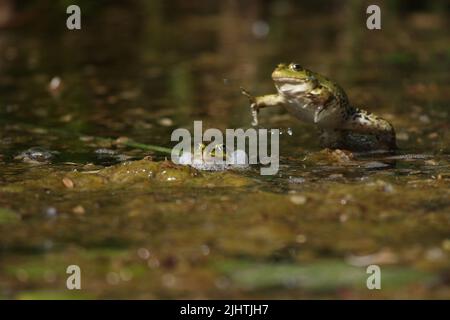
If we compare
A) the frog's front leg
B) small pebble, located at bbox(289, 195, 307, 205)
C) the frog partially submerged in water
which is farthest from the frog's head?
small pebble, located at bbox(289, 195, 307, 205)

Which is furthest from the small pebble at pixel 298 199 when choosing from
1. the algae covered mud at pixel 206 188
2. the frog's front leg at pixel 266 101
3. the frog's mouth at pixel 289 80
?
the frog's front leg at pixel 266 101

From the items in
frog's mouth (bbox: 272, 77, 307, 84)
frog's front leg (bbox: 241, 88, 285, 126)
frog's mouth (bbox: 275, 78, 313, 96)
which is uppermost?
frog's mouth (bbox: 272, 77, 307, 84)

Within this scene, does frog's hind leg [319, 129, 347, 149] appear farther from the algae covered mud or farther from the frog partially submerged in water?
the algae covered mud

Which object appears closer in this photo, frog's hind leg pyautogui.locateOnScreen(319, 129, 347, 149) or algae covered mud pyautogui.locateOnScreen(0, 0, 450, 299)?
algae covered mud pyautogui.locateOnScreen(0, 0, 450, 299)

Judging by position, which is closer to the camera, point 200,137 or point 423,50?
point 200,137
